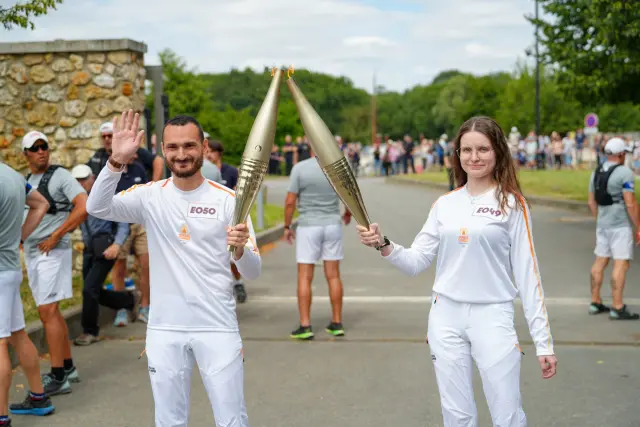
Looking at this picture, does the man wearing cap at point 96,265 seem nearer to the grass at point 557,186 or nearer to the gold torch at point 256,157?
the gold torch at point 256,157

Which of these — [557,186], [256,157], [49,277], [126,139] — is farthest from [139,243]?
[557,186]

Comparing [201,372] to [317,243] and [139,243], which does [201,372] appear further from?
[139,243]

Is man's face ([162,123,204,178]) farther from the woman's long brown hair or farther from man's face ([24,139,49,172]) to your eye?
man's face ([24,139,49,172])

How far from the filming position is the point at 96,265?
8.09 m

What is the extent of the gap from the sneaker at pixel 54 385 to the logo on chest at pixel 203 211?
10.5 ft

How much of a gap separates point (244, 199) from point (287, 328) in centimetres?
544

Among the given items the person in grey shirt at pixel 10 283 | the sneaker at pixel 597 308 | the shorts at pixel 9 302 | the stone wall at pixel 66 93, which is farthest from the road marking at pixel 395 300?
the shorts at pixel 9 302

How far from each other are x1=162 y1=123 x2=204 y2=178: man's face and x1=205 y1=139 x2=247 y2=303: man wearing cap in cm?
518

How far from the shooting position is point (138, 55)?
445 inches

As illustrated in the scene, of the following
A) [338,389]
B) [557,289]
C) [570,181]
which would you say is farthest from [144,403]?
[570,181]

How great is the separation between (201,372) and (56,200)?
128 inches

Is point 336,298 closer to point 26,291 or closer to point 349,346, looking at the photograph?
point 349,346

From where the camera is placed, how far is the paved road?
20.2ft

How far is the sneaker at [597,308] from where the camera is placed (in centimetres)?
957
